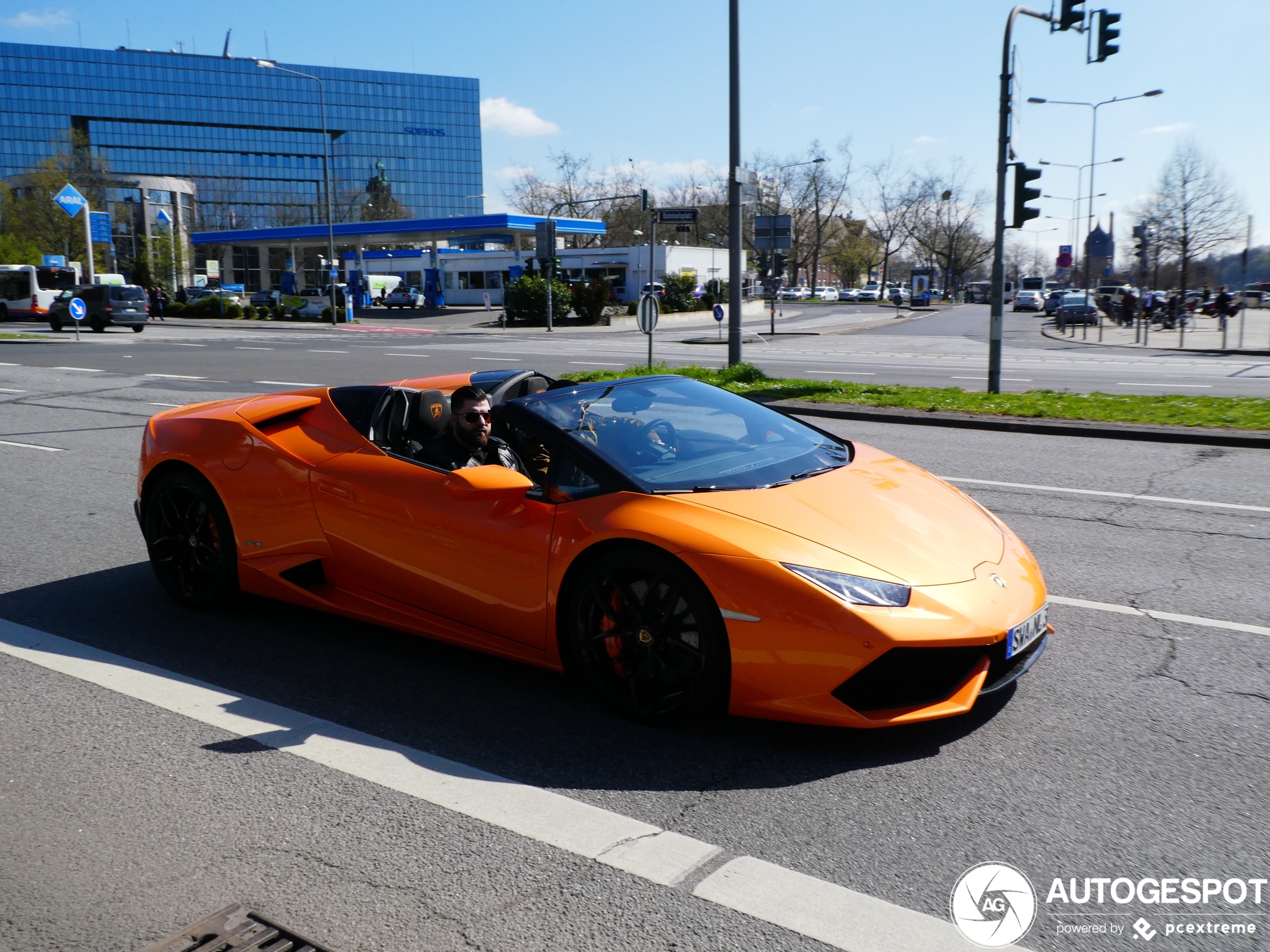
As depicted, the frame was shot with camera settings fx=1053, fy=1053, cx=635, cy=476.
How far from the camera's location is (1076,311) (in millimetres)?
45125

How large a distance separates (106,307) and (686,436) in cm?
4254

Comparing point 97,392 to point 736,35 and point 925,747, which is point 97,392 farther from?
point 925,747

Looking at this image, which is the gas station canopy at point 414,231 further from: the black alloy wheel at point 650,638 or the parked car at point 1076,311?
the black alloy wheel at point 650,638

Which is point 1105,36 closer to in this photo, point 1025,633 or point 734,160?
point 734,160

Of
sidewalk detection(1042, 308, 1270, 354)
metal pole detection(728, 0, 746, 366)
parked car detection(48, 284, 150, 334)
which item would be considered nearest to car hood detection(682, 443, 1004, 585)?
metal pole detection(728, 0, 746, 366)

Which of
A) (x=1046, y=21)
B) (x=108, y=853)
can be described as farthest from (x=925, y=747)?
(x=1046, y=21)

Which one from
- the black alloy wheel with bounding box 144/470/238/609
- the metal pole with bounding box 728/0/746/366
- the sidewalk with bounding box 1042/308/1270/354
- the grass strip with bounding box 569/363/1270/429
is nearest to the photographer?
the black alloy wheel with bounding box 144/470/238/609

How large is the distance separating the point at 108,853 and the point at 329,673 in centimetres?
150

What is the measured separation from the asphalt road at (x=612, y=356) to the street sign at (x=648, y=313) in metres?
4.33

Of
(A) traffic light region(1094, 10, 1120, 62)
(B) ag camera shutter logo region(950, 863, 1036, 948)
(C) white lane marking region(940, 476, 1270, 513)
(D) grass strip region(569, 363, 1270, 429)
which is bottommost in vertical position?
(B) ag camera shutter logo region(950, 863, 1036, 948)

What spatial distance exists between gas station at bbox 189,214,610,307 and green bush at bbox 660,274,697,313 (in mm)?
6240

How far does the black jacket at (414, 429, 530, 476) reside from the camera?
4645 mm

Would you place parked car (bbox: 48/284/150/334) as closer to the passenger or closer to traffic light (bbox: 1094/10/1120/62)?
traffic light (bbox: 1094/10/1120/62)

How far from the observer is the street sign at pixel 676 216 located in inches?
825
